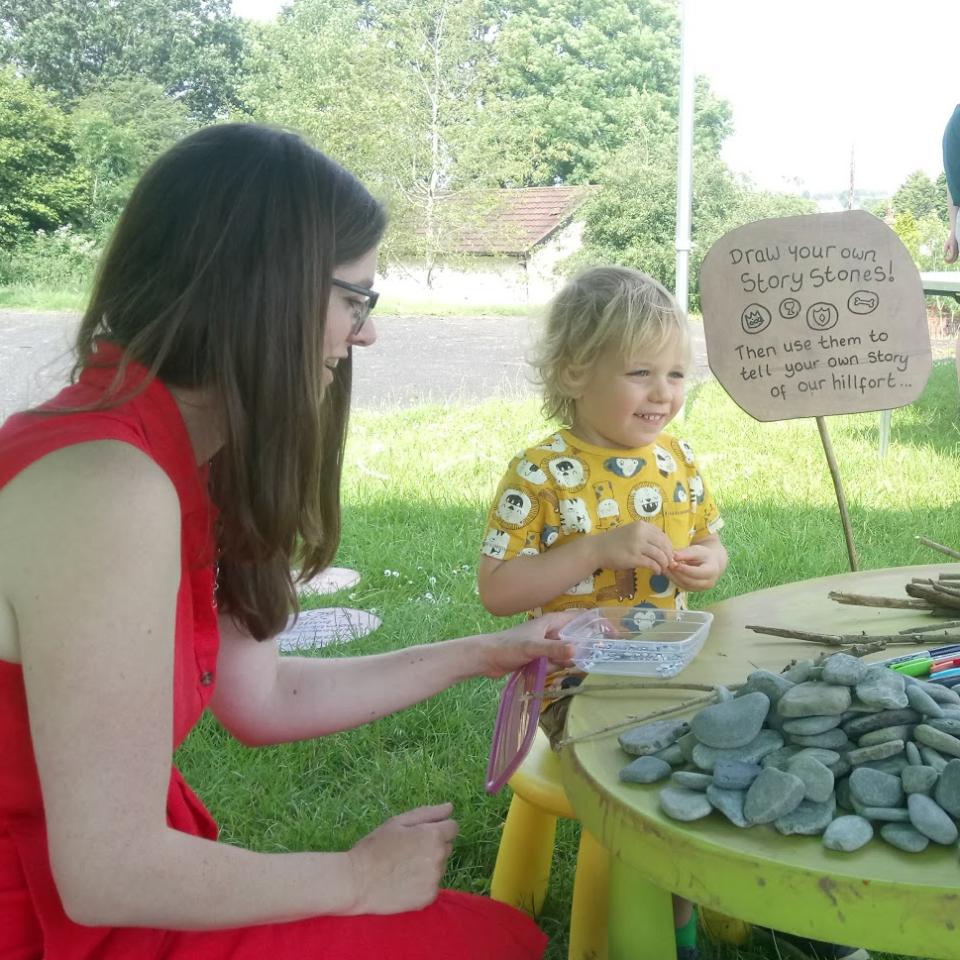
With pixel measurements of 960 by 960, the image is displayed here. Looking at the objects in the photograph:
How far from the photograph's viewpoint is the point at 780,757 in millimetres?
767

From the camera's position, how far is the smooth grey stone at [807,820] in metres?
0.72

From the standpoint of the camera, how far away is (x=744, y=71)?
24078 mm

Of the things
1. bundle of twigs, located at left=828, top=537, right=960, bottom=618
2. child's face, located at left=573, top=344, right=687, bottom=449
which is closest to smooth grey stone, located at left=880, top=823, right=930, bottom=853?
bundle of twigs, located at left=828, top=537, right=960, bottom=618

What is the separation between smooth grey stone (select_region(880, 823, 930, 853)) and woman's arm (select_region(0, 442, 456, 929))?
49 centimetres

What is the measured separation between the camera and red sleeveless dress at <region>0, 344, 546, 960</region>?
86 cm

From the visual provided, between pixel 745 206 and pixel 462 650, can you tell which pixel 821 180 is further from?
pixel 462 650

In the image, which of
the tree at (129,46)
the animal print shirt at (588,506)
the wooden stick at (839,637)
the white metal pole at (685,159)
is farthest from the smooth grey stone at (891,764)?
the tree at (129,46)

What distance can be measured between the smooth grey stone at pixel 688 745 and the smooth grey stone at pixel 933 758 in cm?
16

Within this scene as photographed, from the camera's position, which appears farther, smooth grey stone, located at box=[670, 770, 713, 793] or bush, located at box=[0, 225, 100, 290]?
bush, located at box=[0, 225, 100, 290]

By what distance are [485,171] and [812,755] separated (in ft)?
65.1

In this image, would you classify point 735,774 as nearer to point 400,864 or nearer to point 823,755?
point 823,755

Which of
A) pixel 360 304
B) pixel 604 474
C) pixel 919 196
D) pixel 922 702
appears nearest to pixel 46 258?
Result: pixel 919 196

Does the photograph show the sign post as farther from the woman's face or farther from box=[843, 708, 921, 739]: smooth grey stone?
box=[843, 708, 921, 739]: smooth grey stone

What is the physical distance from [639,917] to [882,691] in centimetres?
34
